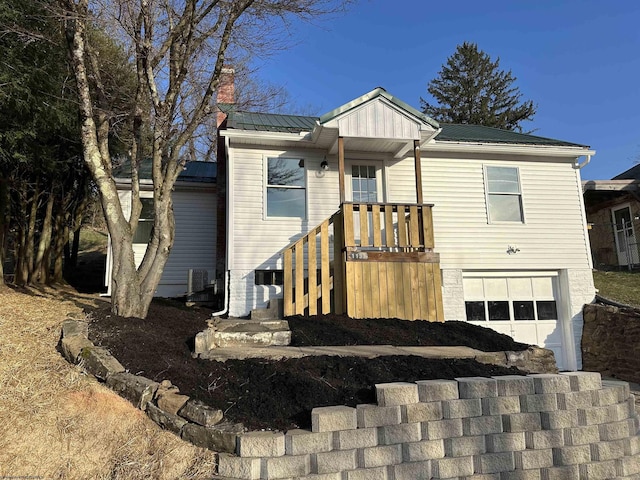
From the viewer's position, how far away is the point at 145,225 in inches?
378

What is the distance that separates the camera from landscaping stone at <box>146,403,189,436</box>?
287 centimetres

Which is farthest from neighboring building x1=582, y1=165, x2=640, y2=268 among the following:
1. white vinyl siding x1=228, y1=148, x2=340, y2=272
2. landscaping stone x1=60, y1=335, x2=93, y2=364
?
landscaping stone x1=60, y1=335, x2=93, y2=364

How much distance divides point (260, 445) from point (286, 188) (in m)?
5.80

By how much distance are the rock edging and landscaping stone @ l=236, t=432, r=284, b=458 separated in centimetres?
6

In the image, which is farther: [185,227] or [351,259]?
[185,227]

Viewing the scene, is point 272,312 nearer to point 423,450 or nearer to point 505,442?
point 423,450

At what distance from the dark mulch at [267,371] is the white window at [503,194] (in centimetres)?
466

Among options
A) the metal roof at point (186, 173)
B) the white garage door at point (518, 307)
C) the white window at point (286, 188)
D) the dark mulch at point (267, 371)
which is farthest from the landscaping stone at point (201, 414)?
the metal roof at point (186, 173)

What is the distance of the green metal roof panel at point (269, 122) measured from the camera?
782 centimetres

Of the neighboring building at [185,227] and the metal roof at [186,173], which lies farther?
the metal roof at [186,173]

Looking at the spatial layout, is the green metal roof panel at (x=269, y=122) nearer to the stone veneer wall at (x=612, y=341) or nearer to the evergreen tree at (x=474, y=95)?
the stone veneer wall at (x=612, y=341)

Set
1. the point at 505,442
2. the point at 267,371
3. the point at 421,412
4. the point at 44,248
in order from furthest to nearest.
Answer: the point at 44,248 → the point at 267,371 → the point at 505,442 → the point at 421,412

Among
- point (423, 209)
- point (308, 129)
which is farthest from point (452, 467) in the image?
point (308, 129)

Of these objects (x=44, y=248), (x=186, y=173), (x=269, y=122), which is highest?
(x=269, y=122)
